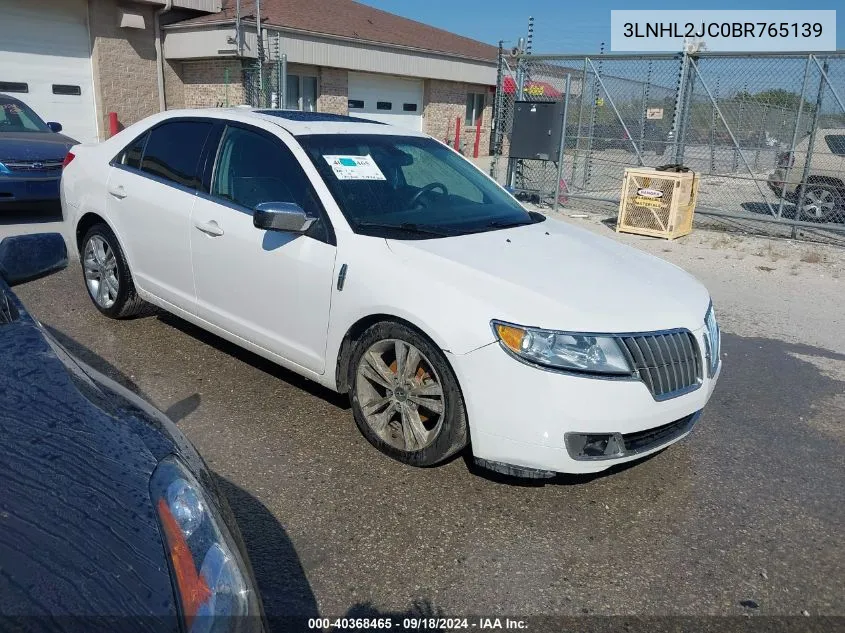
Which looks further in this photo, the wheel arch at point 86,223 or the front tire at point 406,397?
the wheel arch at point 86,223

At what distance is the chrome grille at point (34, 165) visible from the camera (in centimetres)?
888

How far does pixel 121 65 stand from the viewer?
57.0ft

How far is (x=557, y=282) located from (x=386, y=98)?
21440 mm

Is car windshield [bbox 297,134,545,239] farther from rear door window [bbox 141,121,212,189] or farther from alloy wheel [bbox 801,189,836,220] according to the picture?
alloy wheel [bbox 801,189,836,220]

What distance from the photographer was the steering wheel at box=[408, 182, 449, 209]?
4.13m

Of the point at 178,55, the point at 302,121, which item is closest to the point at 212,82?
the point at 178,55

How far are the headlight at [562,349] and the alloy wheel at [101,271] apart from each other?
3358 millimetres

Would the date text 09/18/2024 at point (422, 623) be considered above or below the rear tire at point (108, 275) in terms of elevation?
below

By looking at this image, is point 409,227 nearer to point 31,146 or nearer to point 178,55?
point 31,146

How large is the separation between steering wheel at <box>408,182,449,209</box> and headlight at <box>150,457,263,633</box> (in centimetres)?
262

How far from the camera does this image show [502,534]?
3104mm

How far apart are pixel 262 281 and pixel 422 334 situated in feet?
3.78

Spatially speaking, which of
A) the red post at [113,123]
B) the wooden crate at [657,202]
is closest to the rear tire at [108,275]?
the wooden crate at [657,202]

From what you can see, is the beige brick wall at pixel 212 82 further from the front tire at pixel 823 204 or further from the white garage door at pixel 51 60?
the front tire at pixel 823 204
